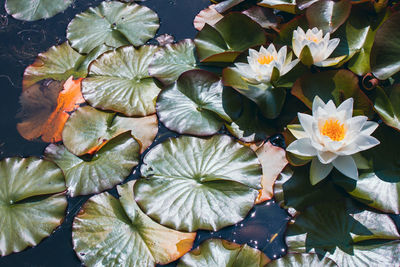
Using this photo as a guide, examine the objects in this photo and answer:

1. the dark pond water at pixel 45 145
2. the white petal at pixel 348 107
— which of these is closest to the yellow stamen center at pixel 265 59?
the white petal at pixel 348 107

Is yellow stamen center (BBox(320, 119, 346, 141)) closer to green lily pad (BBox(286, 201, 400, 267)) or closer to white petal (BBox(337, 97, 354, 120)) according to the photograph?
white petal (BBox(337, 97, 354, 120))

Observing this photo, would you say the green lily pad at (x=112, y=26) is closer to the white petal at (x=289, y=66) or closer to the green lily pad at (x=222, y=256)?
the white petal at (x=289, y=66)

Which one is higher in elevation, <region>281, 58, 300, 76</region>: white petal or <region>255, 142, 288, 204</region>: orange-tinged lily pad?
<region>281, 58, 300, 76</region>: white petal

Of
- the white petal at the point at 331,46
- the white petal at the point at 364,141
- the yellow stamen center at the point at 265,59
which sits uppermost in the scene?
the white petal at the point at 331,46

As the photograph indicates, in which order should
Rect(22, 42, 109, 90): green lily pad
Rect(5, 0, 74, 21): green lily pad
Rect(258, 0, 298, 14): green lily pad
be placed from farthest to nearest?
1. Rect(5, 0, 74, 21): green lily pad
2. Rect(22, 42, 109, 90): green lily pad
3. Rect(258, 0, 298, 14): green lily pad

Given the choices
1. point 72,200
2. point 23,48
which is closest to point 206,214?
point 72,200

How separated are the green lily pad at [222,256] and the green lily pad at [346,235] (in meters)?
0.18

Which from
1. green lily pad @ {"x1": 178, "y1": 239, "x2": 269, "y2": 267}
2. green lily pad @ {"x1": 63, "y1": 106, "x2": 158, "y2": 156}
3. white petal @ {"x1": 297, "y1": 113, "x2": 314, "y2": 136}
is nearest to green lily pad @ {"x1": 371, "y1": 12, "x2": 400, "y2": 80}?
white petal @ {"x1": 297, "y1": 113, "x2": 314, "y2": 136}

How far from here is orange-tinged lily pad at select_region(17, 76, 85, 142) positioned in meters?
2.33

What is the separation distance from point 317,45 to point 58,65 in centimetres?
187

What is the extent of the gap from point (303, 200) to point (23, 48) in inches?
97.0

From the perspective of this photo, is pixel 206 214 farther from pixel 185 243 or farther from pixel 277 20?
pixel 277 20

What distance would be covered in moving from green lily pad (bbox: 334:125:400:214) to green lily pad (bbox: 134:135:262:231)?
51 cm

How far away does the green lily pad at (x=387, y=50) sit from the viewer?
6.47 feet
